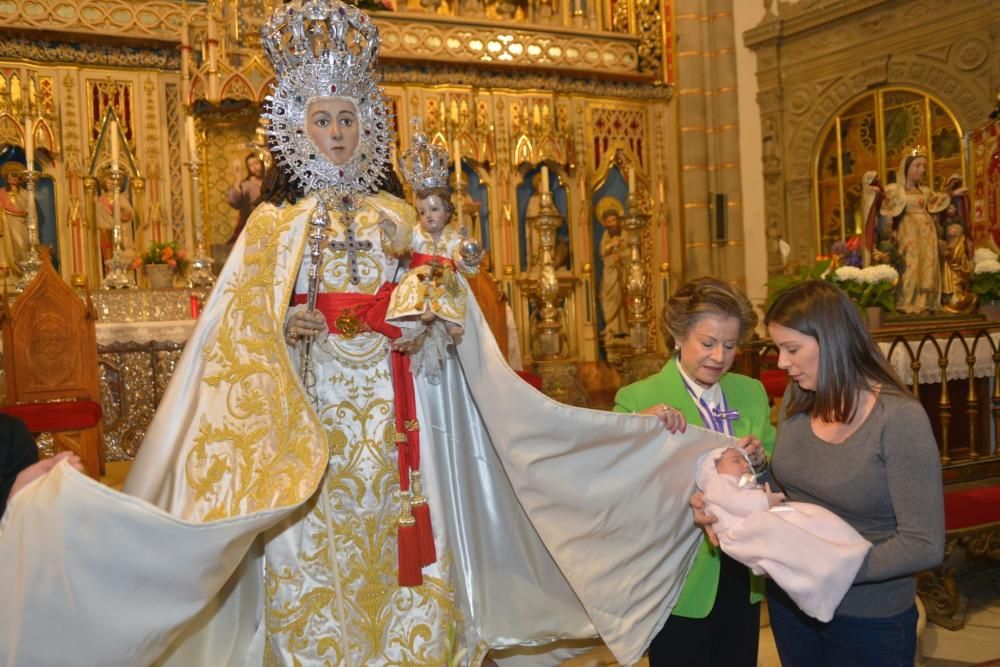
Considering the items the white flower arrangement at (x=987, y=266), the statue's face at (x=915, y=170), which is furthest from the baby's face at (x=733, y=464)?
the statue's face at (x=915, y=170)

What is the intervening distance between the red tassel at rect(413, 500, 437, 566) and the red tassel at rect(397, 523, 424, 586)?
2 centimetres

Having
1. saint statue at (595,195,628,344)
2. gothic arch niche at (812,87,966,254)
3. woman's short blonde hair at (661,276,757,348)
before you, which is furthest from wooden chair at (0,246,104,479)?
gothic arch niche at (812,87,966,254)

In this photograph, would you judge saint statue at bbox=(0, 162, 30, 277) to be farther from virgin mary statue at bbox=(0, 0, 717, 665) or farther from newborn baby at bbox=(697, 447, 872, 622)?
newborn baby at bbox=(697, 447, 872, 622)

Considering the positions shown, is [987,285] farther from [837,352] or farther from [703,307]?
[837,352]

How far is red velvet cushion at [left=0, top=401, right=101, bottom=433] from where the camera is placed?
19.2 feet

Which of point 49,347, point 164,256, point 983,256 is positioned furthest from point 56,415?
point 983,256

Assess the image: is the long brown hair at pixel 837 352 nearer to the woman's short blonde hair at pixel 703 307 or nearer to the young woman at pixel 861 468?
the young woman at pixel 861 468

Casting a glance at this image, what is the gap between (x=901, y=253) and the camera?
763cm

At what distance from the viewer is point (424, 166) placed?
310 centimetres

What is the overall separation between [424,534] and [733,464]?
1.15 meters

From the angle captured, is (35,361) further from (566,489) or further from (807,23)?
(807,23)

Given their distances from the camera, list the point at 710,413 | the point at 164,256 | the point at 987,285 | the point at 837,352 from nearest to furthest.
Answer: the point at 837,352 → the point at 710,413 → the point at 987,285 → the point at 164,256

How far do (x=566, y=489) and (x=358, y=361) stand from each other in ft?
2.82

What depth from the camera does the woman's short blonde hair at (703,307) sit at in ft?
8.75
